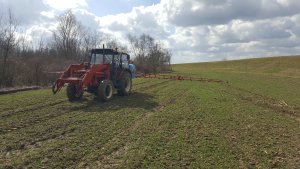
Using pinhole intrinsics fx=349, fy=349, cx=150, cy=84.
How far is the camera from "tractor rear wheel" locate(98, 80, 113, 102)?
48.7 feet

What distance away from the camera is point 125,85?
17.6 meters

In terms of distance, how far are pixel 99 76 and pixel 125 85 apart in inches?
92.9

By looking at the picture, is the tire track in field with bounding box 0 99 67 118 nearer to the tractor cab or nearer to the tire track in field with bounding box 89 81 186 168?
the tractor cab

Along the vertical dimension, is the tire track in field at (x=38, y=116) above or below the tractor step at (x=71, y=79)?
below

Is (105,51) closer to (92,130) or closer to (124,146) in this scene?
(92,130)

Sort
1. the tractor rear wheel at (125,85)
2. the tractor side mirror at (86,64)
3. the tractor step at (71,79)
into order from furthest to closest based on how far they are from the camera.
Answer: the tractor rear wheel at (125,85)
the tractor side mirror at (86,64)
the tractor step at (71,79)

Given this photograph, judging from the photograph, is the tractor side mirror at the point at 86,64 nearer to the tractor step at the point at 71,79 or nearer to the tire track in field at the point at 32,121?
the tractor step at the point at 71,79

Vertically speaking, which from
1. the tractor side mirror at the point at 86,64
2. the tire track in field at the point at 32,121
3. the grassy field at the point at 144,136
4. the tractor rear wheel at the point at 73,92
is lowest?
the grassy field at the point at 144,136

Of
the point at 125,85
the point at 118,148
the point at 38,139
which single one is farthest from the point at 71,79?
the point at 118,148

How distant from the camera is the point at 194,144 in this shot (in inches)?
317

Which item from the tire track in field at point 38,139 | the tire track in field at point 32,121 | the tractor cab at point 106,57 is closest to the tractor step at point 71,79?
the tractor cab at point 106,57

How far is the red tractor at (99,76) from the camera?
14.8 meters

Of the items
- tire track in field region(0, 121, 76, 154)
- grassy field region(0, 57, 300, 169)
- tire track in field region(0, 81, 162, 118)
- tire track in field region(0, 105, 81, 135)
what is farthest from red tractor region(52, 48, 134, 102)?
tire track in field region(0, 121, 76, 154)

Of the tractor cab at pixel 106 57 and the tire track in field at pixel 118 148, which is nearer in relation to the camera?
the tire track in field at pixel 118 148
